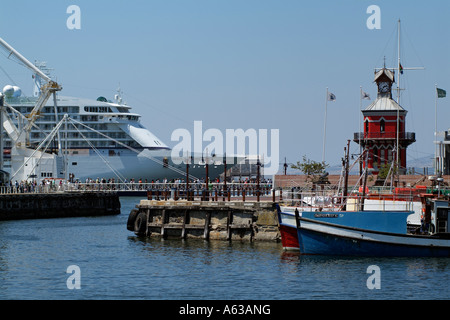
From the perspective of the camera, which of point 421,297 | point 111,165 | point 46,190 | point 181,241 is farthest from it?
point 111,165

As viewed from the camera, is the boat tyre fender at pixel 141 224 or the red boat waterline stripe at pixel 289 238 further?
the boat tyre fender at pixel 141 224

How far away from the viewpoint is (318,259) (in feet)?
141

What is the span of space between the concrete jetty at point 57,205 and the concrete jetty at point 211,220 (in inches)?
873

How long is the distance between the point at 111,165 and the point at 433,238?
8367 cm

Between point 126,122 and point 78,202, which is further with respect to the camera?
point 126,122

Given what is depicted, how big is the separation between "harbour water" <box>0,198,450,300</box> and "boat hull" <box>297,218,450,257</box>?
59 centimetres

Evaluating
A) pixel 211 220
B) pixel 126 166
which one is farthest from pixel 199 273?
pixel 126 166

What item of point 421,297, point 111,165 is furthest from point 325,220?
point 111,165

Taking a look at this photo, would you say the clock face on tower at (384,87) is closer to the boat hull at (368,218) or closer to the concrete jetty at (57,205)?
the concrete jetty at (57,205)

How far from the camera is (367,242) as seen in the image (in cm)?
4319

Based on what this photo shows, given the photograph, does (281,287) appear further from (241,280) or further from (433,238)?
(433,238)

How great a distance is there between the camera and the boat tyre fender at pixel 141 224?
55.5 metres

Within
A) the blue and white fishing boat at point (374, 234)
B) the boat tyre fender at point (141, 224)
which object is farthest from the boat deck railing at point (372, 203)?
the boat tyre fender at point (141, 224)

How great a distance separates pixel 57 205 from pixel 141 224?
25.7m
